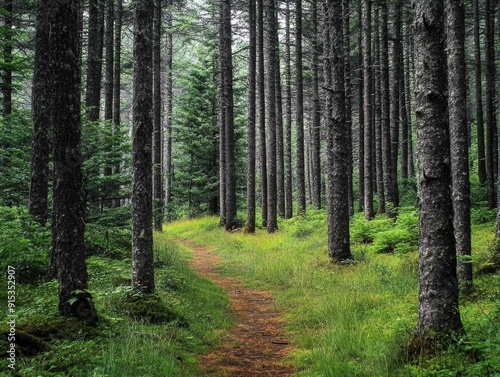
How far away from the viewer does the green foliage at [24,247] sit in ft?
22.6

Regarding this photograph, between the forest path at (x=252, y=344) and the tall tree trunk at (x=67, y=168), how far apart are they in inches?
74.6

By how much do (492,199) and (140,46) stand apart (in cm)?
1565

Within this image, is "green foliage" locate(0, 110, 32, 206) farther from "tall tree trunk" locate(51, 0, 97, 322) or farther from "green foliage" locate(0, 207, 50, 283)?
"tall tree trunk" locate(51, 0, 97, 322)

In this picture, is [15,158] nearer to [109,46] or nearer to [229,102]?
[229,102]

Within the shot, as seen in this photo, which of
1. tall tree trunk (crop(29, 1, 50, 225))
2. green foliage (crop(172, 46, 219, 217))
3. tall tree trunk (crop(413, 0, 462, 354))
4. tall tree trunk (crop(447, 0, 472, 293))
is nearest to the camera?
tall tree trunk (crop(413, 0, 462, 354))

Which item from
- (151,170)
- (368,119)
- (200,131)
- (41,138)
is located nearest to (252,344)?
(151,170)

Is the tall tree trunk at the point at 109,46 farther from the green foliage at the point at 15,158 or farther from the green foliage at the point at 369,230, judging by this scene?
the green foliage at the point at 369,230

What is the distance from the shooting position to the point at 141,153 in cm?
669

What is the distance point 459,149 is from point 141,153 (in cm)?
559

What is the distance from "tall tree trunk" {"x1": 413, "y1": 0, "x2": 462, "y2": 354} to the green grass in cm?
298

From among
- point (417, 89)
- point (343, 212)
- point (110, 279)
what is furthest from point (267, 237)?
point (417, 89)

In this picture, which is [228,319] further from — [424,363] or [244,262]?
[244,262]

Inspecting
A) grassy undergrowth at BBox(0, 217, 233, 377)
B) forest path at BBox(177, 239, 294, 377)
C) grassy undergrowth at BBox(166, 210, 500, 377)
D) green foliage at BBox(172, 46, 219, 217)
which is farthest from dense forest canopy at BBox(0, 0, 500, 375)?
green foliage at BBox(172, 46, 219, 217)

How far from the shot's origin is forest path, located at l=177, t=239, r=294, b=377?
5031mm
